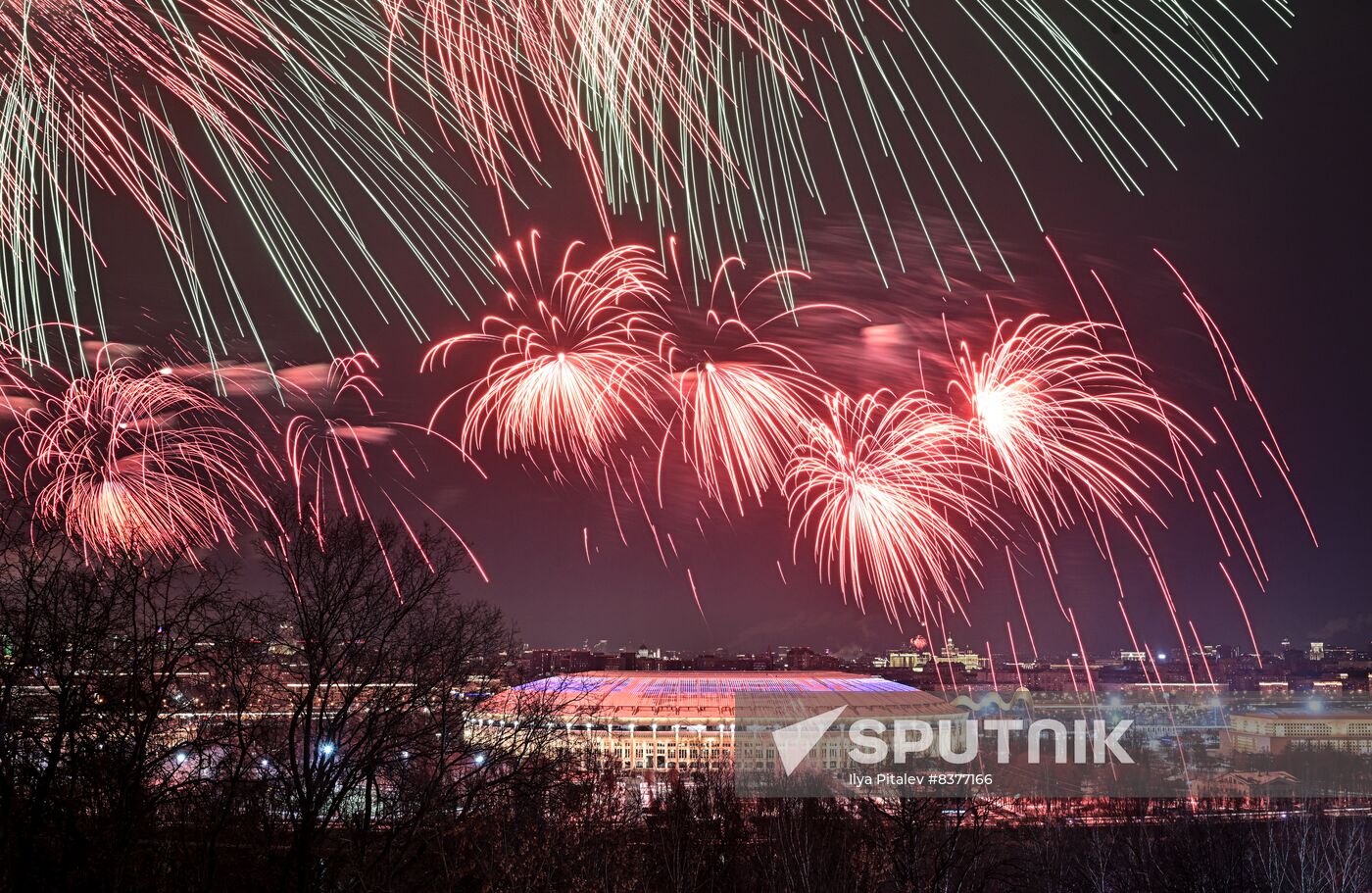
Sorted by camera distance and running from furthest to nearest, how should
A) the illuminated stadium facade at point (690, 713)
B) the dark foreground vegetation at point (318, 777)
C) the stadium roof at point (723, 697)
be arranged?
the stadium roof at point (723, 697)
the illuminated stadium facade at point (690, 713)
the dark foreground vegetation at point (318, 777)

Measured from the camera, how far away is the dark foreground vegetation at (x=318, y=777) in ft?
54.0

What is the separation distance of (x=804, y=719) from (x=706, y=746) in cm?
710

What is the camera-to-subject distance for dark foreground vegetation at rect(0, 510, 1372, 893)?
16.5 meters

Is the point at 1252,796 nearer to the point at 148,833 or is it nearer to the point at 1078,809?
the point at 1078,809

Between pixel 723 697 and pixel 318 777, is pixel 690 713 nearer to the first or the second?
pixel 723 697

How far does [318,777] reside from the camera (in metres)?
21.8

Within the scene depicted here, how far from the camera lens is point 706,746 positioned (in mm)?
66875

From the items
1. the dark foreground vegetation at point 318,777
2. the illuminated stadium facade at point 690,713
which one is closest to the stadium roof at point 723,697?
the illuminated stadium facade at point 690,713

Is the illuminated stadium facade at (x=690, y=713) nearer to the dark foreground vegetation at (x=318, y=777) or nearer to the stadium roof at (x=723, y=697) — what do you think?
the stadium roof at (x=723, y=697)

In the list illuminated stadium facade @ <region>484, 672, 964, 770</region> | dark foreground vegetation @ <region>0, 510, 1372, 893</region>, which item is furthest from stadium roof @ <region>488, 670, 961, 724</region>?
dark foreground vegetation @ <region>0, 510, 1372, 893</region>

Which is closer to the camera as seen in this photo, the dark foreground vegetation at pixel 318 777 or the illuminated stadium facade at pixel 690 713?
the dark foreground vegetation at pixel 318 777

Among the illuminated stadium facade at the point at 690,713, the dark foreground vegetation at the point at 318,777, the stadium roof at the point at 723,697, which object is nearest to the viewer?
the dark foreground vegetation at the point at 318,777

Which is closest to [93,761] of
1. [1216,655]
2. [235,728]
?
[235,728]

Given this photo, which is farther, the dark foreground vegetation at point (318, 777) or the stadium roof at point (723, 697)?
the stadium roof at point (723, 697)
